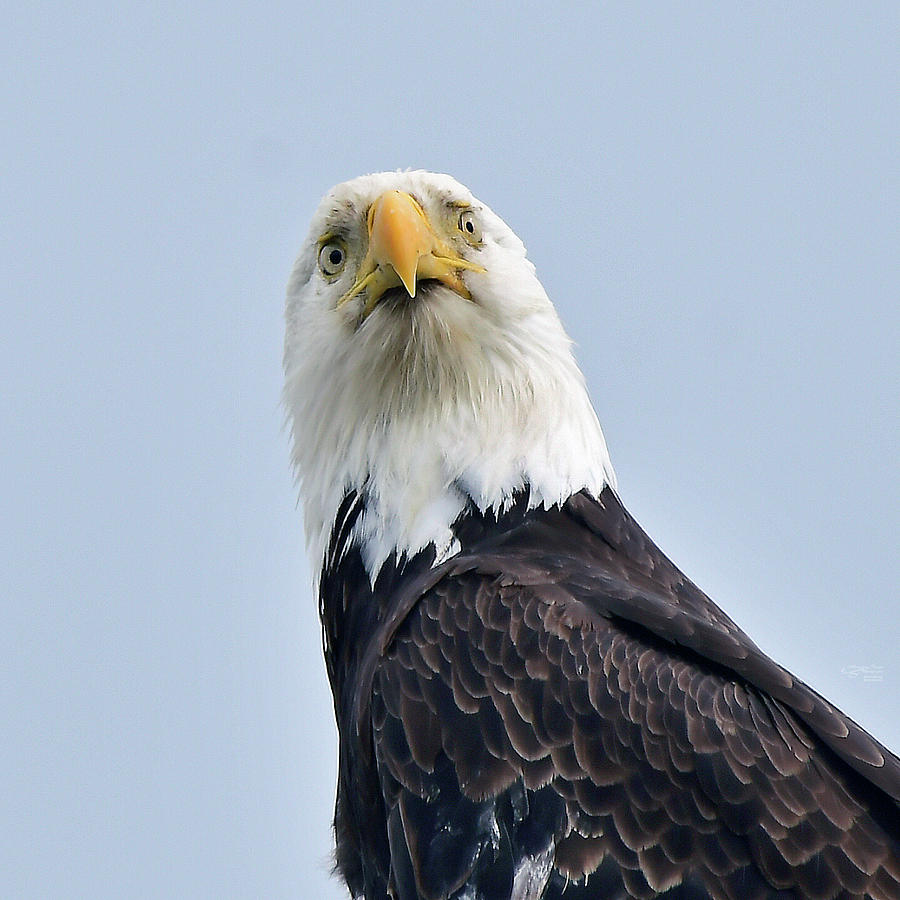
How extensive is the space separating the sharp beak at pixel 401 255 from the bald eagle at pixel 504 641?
0.01 metres

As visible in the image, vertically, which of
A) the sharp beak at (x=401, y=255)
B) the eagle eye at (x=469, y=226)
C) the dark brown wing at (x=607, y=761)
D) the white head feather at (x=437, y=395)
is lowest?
the dark brown wing at (x=607, y=761)

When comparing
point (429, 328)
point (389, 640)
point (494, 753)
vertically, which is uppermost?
point (429, 328)

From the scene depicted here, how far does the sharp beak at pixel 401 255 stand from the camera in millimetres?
5746

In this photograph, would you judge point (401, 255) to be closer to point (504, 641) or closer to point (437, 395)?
point (437, 395)

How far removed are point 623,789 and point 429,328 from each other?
72.2 inches

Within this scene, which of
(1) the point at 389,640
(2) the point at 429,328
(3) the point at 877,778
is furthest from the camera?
(2) the point at 429,328

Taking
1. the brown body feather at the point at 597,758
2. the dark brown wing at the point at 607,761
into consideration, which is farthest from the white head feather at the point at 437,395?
the dark brown wing at the point at 607,761

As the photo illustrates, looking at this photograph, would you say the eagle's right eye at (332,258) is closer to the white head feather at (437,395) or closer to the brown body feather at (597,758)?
the white head feather at (437,395)

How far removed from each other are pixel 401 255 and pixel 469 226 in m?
0.57

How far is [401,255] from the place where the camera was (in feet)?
18.9

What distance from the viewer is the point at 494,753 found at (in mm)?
5062

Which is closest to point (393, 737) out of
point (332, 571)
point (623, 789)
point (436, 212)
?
point (623, 789)

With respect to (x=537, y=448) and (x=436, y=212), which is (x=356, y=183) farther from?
(x=537, y=448)

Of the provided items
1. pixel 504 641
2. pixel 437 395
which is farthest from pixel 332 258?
pixel 504 641
